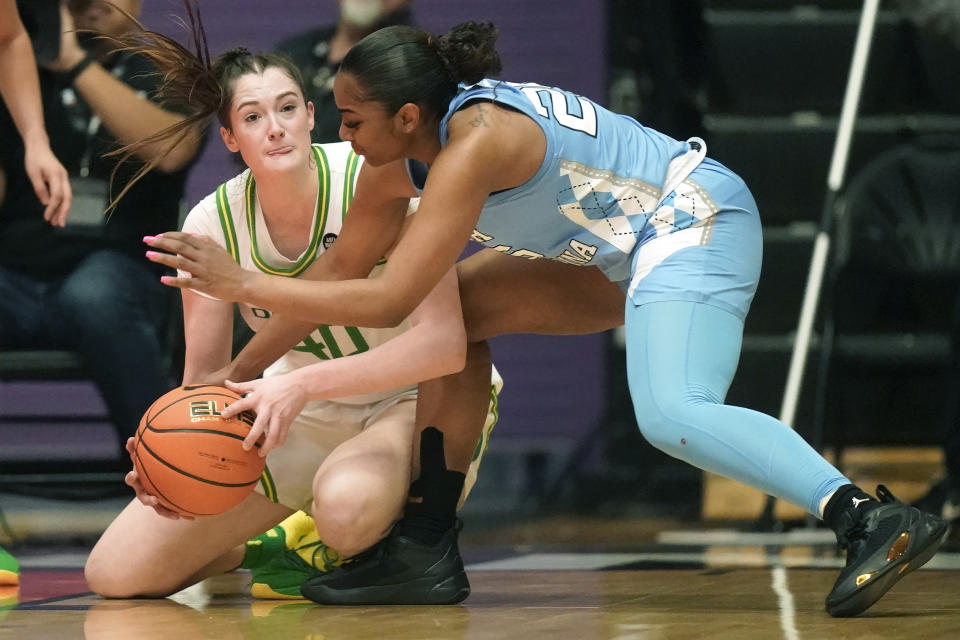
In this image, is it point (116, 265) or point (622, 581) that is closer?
point (622, 581)

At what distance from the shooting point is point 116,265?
4852 mm

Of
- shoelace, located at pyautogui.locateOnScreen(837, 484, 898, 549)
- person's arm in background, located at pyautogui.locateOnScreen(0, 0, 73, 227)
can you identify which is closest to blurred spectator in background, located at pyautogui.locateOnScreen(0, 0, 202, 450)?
person's arm in background, located at pyautogui.locateOnScreen(0, 0, 73, 227)

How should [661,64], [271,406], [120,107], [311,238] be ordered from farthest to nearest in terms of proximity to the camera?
[661,64]
[120,107]
[311,238]
[271,406]

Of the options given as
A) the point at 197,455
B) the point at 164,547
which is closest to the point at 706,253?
the point at 197,455

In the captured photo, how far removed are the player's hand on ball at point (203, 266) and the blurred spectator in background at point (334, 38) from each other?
2.94 m

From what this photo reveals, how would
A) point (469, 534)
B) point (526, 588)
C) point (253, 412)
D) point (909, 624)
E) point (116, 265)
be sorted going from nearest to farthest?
point (909, 624) → point (253, 412) → point (526, 588) → point (116, 265) → point (469, 534)

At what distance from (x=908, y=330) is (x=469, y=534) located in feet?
6.22

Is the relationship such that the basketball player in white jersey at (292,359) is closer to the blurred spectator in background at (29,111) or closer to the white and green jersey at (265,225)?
the white and green jersey at (265,225)

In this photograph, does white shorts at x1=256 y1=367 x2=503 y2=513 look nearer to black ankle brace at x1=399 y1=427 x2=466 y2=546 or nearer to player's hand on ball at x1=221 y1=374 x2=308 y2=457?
black ankle brace at x1=399 y1=427 x2=466 y2=546

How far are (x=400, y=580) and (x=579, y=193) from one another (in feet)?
2.96

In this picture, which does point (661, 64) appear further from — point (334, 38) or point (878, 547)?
point (878, 547)

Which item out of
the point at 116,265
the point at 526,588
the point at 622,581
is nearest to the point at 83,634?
the point at 526,588

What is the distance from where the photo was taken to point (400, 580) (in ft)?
9.80

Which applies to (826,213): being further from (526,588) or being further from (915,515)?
(915,515)
